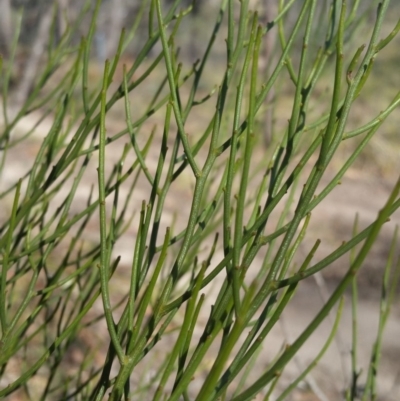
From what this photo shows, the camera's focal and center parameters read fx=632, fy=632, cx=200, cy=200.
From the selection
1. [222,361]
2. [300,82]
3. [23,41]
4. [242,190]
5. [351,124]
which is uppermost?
[23,41]

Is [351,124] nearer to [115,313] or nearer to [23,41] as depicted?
[115,313]

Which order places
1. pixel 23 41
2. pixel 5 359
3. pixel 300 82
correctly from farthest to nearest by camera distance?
pixel 23 41 < pixel 5 359 < pixel 300 82

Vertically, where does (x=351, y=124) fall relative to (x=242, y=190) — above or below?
above

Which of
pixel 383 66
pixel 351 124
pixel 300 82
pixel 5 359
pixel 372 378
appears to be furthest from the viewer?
pixel 383 66

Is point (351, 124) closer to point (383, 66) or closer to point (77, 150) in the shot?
point (383, 66)

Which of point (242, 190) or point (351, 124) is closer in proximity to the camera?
point (242, 190)

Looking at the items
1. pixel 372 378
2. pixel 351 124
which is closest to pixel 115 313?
pixel 372 378
